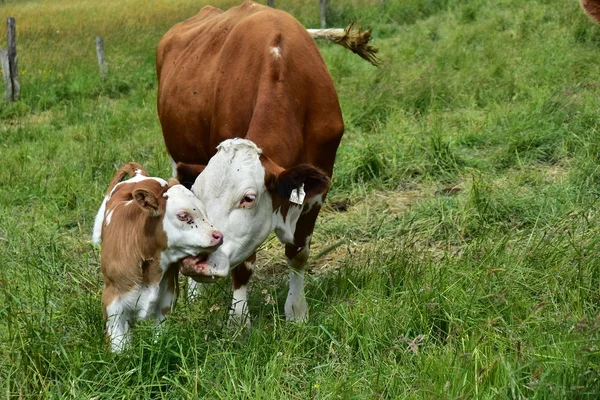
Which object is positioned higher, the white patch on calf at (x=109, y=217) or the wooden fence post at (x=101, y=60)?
the white patch on calf at (x=109, y=217)

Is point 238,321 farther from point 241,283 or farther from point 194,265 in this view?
point 194,265

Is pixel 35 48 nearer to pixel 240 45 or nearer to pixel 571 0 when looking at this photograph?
pixel 571 0

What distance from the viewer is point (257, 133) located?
12.8 ft

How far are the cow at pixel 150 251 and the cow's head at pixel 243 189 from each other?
0.43 ft

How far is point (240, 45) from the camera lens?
175 inches

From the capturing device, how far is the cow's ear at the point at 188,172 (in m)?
3.77

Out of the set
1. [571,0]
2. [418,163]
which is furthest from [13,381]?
[571,0]

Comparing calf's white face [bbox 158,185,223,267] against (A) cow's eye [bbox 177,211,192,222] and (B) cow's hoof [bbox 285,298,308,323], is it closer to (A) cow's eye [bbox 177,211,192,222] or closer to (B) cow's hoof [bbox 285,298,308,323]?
(A) cow's eye [bbox 177,211,192,222]

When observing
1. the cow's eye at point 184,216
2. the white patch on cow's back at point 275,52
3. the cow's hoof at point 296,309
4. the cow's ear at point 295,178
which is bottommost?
the cow's hoof at point 296,309

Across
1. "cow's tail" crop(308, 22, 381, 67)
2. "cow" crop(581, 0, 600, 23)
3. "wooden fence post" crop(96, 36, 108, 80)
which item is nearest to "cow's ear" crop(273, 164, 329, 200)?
"cow" crop(581, 0, 600, 23)

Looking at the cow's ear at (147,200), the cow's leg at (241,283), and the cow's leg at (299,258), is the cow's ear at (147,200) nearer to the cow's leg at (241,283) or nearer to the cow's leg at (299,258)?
the cow's leg at (241,283)

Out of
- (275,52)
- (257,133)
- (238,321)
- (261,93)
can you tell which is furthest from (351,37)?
(238,321)

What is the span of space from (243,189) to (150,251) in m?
0.53

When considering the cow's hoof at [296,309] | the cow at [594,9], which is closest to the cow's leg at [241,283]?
the cow's hoof at [296,309]
